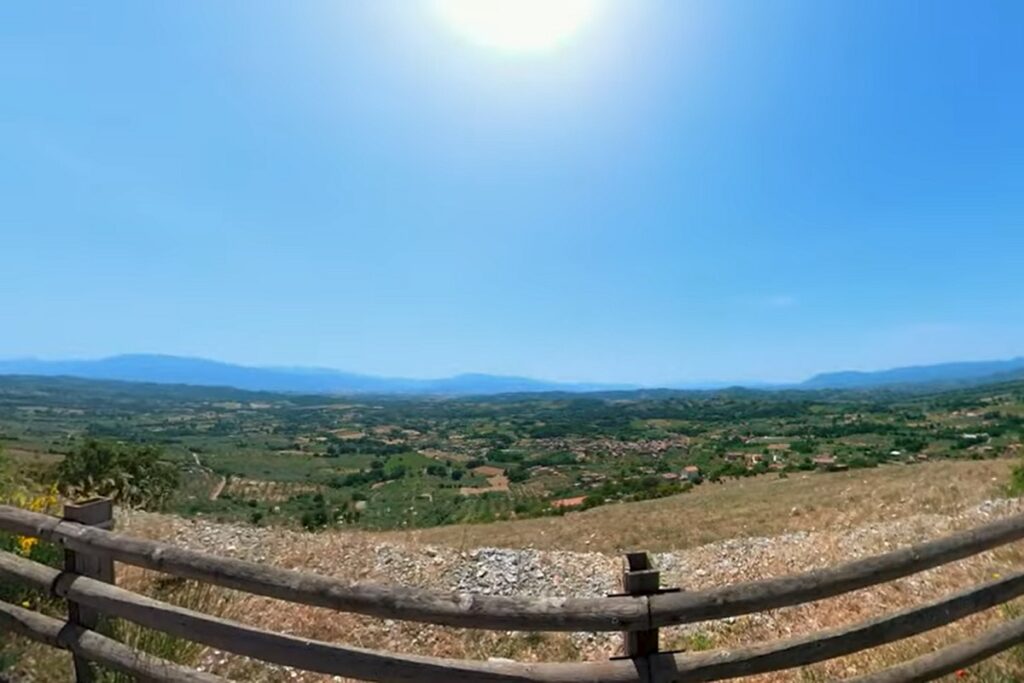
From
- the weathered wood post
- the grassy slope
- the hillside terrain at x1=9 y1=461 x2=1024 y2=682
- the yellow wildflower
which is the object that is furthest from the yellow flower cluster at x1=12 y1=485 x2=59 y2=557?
the grassy slope

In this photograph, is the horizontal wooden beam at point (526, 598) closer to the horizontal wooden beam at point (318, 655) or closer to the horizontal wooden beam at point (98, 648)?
the horizontal wooden beam at point (318, 655)

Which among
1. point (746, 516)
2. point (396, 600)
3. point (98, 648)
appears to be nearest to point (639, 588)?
point (396, 600)

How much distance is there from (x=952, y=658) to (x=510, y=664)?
2835mm

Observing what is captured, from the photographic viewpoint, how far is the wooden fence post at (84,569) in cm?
412

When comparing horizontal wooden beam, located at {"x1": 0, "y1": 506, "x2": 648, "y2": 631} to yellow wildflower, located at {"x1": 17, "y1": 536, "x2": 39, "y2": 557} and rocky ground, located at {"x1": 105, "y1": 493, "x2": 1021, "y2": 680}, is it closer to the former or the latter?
rocky ground, located at {"x1": 105, "y1": 493, "x2": 1021, "y2": 680}

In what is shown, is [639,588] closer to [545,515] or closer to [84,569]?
[84,569]

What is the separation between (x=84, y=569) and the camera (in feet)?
13.7

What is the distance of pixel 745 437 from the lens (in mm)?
97188

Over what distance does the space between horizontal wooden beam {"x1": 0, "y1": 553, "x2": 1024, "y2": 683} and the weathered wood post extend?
47mm

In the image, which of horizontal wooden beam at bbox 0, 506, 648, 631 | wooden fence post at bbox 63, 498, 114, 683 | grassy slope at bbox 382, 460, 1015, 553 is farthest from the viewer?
grassy slope at bbox 382, 460, 1015, 553

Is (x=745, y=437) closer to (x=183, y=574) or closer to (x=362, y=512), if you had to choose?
(x=362, y=512)

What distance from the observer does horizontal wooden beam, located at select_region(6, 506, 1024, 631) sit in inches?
127

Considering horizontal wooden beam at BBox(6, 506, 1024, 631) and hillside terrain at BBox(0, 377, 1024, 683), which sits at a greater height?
horizontal wooden beam at BBox(6, 506, 1024, 631)

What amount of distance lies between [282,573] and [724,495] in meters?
35.3
